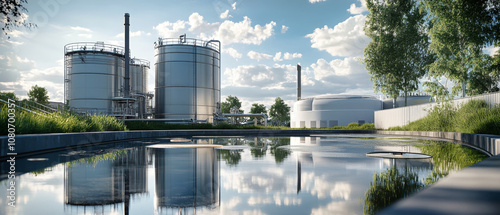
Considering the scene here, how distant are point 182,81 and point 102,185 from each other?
125 ft

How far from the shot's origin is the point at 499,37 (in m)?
17.1

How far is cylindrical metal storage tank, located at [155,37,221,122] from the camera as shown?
141 ft

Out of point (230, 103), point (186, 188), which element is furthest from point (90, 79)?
point (230, 103)

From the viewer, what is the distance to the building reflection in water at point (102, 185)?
4.19 metres

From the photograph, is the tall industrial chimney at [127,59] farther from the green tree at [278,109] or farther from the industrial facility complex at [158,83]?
the green tree at [278,109]

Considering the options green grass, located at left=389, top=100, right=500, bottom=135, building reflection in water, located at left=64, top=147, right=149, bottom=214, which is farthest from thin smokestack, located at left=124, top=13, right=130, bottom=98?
building reflection in water, located at left=64, top=147, right=149, bottom=214

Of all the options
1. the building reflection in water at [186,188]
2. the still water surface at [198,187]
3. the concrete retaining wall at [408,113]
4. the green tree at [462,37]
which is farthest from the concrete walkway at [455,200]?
the concrete retaining wall at [408,113]

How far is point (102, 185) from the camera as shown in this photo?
17.8 ft

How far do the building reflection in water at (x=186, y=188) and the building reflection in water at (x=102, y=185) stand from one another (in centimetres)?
35

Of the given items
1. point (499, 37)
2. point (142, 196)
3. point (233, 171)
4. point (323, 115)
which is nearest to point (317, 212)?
point (142, 196)

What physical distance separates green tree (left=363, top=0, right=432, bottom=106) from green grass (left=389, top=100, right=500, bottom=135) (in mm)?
13283

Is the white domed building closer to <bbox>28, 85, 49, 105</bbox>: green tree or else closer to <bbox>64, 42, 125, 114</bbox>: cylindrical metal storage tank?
<bbox>64, 42, 125, 114</bbox>: cylindrical metal storage tank

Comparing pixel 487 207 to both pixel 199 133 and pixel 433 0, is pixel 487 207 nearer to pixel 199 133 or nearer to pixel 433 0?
pixel 433 0

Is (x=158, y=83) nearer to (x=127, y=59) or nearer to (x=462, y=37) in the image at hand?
(x=127, y=59)
